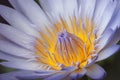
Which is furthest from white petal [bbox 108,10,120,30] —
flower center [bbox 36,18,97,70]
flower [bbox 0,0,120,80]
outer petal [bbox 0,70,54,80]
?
outer petal [bbox 0,70,54,80]

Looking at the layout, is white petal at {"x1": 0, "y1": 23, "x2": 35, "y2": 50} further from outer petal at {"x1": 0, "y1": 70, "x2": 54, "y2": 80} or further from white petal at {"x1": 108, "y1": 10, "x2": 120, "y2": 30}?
white petal at {"x1": 108, "y1": 10, "x2": 120, "y2": 30}

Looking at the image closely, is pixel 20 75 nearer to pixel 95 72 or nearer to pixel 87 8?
pixel 95 72

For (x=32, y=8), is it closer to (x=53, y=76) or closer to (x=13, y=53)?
(x=13, y=53)

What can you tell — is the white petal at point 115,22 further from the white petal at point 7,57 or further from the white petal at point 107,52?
the white petal at point 7,57

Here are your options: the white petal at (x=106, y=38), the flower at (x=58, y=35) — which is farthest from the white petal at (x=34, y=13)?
the white petal at (x=106, y=38)

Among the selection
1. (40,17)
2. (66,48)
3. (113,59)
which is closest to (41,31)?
(40,17)
